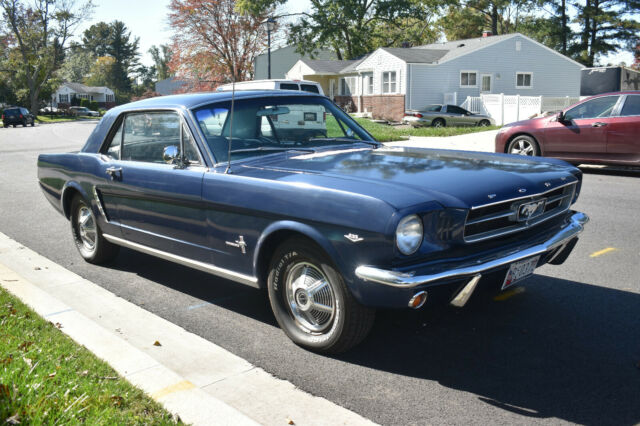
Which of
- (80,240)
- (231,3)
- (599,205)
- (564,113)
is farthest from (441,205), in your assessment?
(231,3)

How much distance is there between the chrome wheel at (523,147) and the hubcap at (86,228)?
29.2ft

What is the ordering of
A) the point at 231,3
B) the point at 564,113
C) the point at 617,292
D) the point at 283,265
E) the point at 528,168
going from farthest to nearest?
the point at 231,3 → the point at 564,113 → the point at 617,292 → the point at 528,168 → the point at 283,265

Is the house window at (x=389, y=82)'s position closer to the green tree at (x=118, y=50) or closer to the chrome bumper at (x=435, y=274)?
the chrome bumper at (x=435, y=274)

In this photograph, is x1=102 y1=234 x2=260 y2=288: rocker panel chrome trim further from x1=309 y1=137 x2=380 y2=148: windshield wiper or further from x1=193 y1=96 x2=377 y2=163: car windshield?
x1=309 y1=137 x2=380 y2=148: windshield wiper

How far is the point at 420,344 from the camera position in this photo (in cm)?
422

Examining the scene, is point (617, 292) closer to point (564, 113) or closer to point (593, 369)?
point (593, 369)

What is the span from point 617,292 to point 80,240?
5064mm

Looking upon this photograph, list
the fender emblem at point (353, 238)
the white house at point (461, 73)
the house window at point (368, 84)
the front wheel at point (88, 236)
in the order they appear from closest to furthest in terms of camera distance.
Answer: the fender emblem at point (353, 238)
the front wheel at point (88, 236)
the white house at point (461, 73)
the house window at point (368, 84)

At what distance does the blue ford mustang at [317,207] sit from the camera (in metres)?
3.58

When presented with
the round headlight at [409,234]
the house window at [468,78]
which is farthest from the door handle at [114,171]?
the house window at [468,78]

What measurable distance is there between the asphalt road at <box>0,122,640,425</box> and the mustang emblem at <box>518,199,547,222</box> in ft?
1.98

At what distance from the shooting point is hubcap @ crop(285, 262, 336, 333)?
396cm

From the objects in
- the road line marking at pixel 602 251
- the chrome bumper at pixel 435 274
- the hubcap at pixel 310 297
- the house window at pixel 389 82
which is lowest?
the road line marking at pixel 602 251

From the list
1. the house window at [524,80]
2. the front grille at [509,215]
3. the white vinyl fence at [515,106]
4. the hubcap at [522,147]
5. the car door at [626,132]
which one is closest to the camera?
the front grille at [509,215]
